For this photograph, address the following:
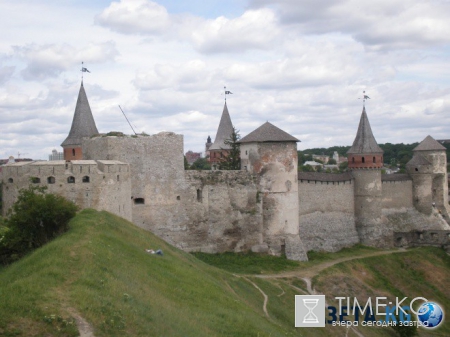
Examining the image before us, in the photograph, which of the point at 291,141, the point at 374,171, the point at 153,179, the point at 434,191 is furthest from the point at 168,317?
the point at 434,191

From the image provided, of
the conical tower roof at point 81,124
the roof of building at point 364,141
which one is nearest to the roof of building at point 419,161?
the roof of building at point 364,141

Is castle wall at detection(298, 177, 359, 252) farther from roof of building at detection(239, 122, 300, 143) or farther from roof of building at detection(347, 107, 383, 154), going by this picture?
roof of building at detection(239, 122, 300, 143)

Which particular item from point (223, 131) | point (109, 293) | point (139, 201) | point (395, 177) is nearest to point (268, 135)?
point (139, 201)

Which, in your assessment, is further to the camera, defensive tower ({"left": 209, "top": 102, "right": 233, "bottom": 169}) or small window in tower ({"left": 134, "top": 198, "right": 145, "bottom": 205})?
defensive tower ({"left": 209, "top": 102, "right": 233, "bottom": 169})

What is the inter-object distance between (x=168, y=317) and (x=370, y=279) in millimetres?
27646

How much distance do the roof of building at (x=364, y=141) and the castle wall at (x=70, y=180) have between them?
26570 mm

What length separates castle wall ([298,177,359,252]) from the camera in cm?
4528

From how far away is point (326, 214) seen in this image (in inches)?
1849

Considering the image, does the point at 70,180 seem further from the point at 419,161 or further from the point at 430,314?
the point at 419,161

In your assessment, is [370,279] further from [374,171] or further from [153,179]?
[153,179]

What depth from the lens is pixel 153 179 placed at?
118ft

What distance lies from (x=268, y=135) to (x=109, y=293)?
24.7 metres

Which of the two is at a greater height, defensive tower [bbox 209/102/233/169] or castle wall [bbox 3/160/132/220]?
defensive tower [bbox 209/102/233/169]

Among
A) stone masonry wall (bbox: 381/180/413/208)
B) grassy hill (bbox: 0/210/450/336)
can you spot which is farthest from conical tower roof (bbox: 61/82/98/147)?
stone masonry wall (bbox: 381/180/413/208)
